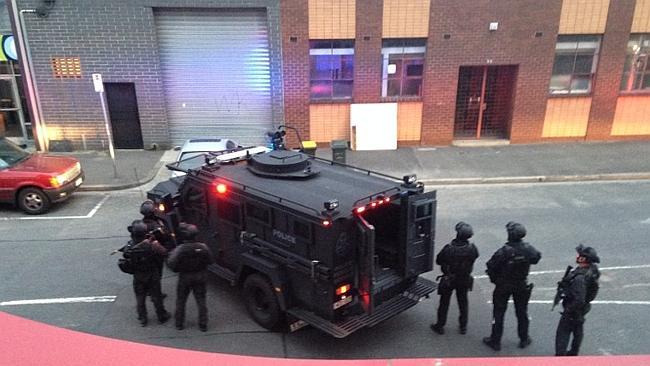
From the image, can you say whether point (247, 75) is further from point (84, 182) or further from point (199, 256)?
point (199, 256)

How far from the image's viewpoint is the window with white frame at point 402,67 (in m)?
15.4

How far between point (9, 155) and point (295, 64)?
8133 millimetres

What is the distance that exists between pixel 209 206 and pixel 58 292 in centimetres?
283

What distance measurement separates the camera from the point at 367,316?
611cm

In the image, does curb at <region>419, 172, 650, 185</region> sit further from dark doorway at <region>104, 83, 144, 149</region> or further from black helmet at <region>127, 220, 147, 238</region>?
dark doorway at <region>104, 83, 144, 149</region>

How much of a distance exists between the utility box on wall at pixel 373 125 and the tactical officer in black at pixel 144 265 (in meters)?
9.82

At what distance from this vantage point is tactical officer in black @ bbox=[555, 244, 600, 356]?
5.58 m

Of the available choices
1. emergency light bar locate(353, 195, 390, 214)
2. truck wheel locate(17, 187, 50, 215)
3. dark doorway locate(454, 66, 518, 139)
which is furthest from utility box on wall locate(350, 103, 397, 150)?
emergency light bar locate(353, 195, 390, 214)

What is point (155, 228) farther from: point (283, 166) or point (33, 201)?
point (33, 201)

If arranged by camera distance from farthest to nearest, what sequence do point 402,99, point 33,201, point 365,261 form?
point 402,99
point 33,201
point 365,261

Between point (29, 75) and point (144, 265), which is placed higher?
point (29, 75)

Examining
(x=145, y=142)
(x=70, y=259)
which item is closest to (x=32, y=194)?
(x=70, y=259)

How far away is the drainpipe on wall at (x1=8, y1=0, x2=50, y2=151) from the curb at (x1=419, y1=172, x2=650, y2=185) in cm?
1209

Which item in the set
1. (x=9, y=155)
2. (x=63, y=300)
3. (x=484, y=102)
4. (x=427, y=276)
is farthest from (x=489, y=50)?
(x=9, y=155)
